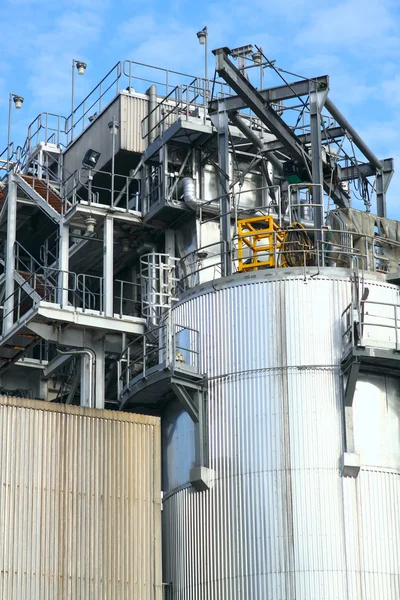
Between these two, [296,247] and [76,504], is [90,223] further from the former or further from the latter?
[76,504]

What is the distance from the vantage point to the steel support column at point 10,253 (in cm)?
4400

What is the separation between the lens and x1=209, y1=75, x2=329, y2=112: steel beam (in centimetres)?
3997

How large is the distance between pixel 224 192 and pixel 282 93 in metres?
3.54

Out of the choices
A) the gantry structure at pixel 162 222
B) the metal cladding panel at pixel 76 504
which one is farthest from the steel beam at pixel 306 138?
the metal cladding panel at pixel 76 504

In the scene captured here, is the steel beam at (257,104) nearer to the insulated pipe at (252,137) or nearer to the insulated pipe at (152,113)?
the insulated pipe at (252,137)

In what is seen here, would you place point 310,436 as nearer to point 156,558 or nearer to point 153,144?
point 156,558

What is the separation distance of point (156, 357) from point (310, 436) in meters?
7.19

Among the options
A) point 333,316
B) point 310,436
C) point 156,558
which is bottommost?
point 156,558

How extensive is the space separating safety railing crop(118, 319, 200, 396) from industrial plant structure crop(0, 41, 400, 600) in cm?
8

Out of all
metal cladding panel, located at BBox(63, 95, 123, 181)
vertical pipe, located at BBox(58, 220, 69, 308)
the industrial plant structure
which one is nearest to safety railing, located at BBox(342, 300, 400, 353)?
the industrial plant structure

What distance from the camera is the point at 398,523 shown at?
34.4 m

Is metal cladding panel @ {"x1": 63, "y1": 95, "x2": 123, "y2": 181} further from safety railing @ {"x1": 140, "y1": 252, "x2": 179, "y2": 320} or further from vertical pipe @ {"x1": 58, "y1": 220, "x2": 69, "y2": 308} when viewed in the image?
safety railing @ {"x1": 140, "y1": 252, "x2": 179, "y2": 320}

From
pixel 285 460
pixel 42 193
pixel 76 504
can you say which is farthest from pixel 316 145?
pixel 76 504

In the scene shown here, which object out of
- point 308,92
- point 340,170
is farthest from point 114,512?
point 340,170
